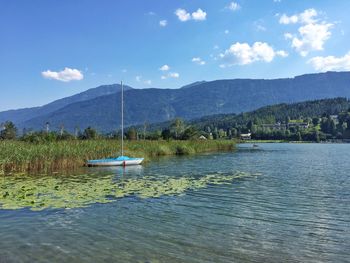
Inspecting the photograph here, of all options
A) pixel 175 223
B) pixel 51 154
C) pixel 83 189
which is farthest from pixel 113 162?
pixel 175 223

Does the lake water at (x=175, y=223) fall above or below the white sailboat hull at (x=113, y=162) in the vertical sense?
below

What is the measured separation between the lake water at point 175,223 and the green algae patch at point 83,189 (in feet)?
0.20

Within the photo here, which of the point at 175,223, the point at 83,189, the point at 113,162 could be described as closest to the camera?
the point at 175,223

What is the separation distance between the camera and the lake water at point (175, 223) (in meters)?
11.3

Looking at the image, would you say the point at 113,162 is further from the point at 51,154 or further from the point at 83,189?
the point at 83,189

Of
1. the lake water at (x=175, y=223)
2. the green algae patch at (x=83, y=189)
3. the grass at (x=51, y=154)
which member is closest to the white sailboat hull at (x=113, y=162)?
the grass at (x=51, y=154)

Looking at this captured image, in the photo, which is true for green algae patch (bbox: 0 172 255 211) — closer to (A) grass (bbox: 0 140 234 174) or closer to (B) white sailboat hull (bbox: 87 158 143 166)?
(A) grass (bbox: 0 140 234 174)

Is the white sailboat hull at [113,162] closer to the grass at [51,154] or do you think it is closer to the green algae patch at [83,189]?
the grass at [51,154]

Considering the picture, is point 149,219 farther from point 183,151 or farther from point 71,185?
point 183,151

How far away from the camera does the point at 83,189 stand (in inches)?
939

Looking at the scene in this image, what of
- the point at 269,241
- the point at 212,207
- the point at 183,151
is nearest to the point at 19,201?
the point at 212,207

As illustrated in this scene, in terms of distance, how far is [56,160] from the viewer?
38000 mm

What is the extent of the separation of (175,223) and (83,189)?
1057 cm

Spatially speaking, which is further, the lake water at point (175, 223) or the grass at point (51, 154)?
the grass at point (51, 154)
